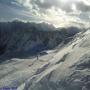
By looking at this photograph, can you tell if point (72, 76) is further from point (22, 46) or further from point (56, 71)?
point (22, 46)

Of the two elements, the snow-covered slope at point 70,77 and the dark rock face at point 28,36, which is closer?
the snow-covered slope at point 70,77

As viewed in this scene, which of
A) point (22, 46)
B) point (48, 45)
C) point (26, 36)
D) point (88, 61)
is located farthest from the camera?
point (26, 36)

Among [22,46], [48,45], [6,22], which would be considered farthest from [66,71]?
[6,22]

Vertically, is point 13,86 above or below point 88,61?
below

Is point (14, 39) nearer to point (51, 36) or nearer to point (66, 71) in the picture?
point (51, 36)

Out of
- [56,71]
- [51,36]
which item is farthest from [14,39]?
[56,71]

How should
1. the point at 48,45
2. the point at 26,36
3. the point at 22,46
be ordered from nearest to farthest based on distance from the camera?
1. the point at 48,45
2. the point at 22,46
3. the point at 26,36

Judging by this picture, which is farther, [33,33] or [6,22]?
[6,22]

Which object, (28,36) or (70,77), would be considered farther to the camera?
(28,36)

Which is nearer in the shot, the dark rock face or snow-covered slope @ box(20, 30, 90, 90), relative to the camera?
snow-covered slope @ box(20, 30, 90, 90)
